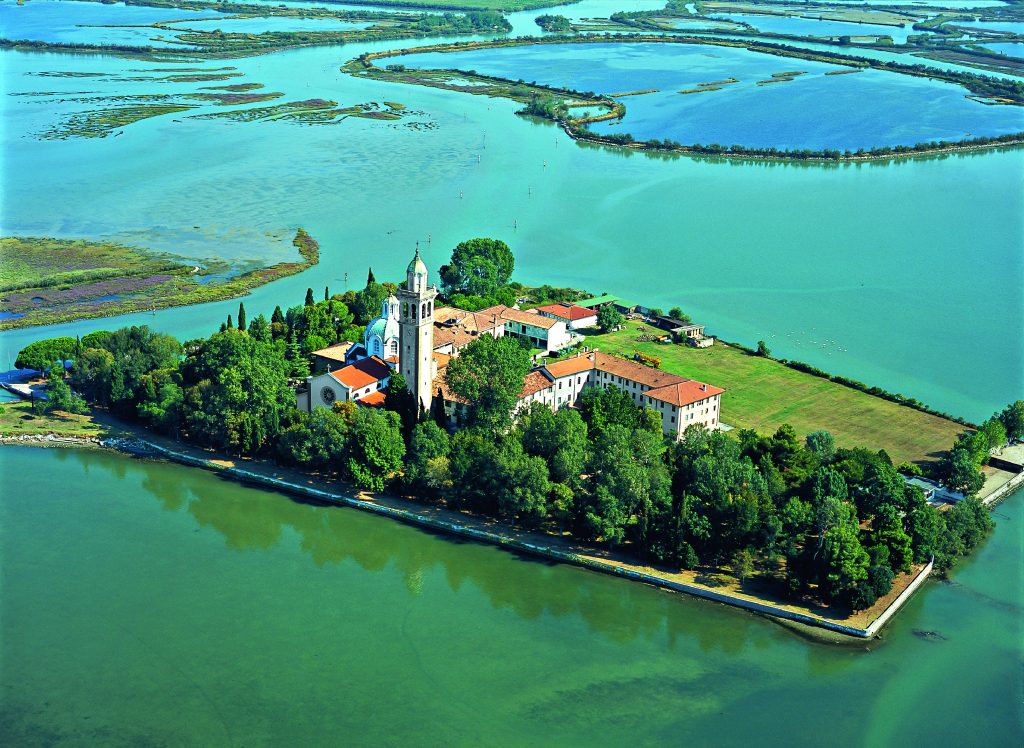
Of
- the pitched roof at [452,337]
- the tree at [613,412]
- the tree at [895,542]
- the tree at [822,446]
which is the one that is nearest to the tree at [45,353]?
the pitched roof at [452,337]

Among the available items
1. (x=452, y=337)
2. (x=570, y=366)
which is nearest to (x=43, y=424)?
(x=452, y=337)

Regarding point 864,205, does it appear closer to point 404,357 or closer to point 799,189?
point 799,189

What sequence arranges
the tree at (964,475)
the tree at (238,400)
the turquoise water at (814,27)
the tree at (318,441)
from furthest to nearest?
the turquoise water at (814,27) → the tree at (238,400) → the tree at (318,441) → the tree at (964,475)

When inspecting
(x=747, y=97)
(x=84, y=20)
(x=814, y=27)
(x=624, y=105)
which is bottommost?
(x=624, y=105)

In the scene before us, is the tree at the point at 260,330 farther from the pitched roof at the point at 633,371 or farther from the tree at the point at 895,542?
the tree at the point at 895,542

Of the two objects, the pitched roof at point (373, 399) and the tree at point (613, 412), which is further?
the pitched roof at point (373, 399)

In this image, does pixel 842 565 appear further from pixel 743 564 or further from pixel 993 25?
pixel 993 25
